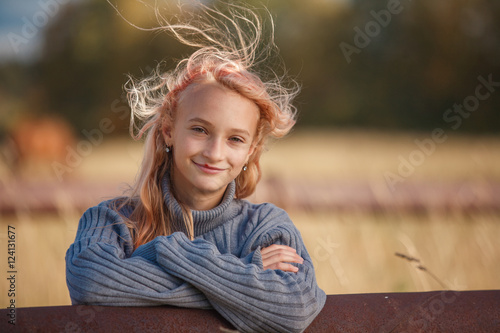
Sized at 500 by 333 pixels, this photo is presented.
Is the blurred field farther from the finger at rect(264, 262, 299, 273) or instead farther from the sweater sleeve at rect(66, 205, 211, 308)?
the sweater sleeve at rect(66, 205, 211, 308)

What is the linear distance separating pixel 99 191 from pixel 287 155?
990 centimetres

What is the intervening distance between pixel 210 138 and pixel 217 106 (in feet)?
0.41

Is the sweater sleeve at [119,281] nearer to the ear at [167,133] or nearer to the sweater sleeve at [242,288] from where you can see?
the sweater sleeve at [242,288]

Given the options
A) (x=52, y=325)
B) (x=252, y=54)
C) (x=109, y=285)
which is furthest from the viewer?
(x=252, y=54)

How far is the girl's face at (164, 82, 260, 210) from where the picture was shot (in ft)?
6.97

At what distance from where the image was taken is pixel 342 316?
184cm

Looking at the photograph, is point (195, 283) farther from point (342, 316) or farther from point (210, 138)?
point (210, 138)

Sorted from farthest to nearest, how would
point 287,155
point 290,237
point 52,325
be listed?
1. point 287,155
2. point 290,237
3. point 52,325

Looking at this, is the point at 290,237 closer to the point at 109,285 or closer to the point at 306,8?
the point at 109,285

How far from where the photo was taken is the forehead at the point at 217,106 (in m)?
2.12

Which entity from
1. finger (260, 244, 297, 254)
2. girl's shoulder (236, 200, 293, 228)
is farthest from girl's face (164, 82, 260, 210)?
finger (260, 244, 297, 254)

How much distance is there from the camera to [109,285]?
1759mm

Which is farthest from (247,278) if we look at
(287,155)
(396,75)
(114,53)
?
(396,75)

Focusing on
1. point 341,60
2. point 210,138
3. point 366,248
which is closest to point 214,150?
point 210,138
